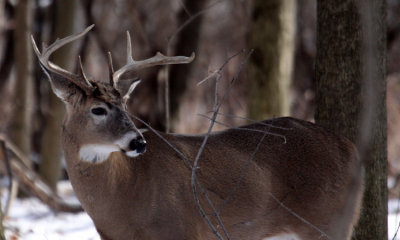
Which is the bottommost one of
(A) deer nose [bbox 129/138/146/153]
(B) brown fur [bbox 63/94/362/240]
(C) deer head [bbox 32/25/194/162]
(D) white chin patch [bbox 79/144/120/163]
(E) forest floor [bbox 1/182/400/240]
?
(E) forest floor [bbox 1/182/400/240]

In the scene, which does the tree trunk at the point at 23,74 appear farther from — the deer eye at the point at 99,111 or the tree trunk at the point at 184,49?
the deer eye at the point at 99,111

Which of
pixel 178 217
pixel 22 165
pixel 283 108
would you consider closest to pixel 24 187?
pixel 22 165

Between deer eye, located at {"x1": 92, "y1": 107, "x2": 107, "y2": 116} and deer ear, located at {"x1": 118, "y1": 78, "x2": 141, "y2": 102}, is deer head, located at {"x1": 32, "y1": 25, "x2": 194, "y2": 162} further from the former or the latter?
deer ear, located at {"x1": 118, "y1": 78, "x2": 141, "y2": 102}

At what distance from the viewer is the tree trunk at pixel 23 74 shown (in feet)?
37.4

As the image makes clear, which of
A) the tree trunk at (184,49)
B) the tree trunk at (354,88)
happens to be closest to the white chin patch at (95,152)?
the tree trunk at (354,88)

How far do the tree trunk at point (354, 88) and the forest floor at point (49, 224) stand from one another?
1.31 m

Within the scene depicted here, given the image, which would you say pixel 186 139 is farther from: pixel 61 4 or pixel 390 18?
pixel 390 18

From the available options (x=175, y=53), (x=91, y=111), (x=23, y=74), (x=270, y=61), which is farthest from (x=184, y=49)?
(x=91, y=111)

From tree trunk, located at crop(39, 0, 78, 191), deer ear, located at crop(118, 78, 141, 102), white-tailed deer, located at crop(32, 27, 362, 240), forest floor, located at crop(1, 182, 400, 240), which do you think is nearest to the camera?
white-tailed deer, located at crop(32, 27, 362, 240)

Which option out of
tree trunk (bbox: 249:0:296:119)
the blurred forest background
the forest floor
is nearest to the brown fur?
the blurred forest background

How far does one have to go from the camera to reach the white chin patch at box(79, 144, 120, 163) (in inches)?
189

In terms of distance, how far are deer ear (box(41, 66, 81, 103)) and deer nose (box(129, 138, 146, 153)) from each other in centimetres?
66

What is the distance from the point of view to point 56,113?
11.0m

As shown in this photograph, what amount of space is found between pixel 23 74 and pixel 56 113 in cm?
132
